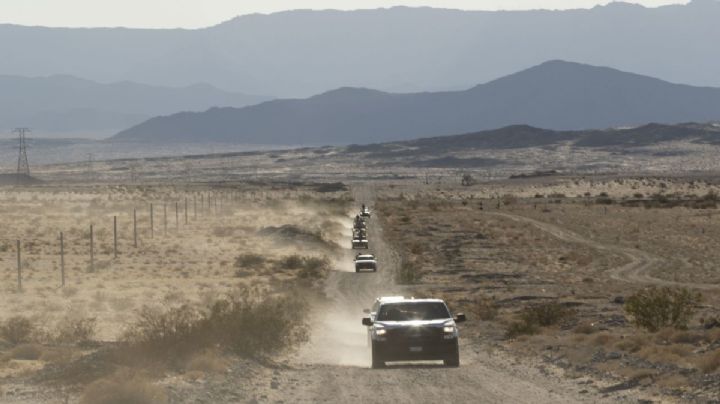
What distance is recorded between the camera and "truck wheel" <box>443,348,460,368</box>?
25812 mm

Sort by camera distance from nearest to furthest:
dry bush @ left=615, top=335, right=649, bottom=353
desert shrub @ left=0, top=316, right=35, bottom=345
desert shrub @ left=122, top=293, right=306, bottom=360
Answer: desert shrub @ left=122, top=293, right=306, bottom=360, dry bush @ left=615, top=335, right=649, bottom=353, desert shrub @ left=0, top=316, right=35, bottom=345

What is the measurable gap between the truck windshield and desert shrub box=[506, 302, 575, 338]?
7.02 meters

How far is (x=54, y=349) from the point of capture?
27.0 m

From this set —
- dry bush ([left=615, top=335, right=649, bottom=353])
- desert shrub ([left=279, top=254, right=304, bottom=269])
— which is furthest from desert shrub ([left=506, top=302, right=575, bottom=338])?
desert shrub ([left=279, top=254, right=304, bottom=269])

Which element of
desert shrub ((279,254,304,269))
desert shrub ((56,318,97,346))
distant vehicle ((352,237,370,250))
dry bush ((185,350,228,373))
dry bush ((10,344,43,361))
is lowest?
distant vehicle ((352,237,370,250))

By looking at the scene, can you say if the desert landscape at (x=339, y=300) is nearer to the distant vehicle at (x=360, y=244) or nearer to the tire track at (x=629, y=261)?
the tire track at (x=629, y=261)

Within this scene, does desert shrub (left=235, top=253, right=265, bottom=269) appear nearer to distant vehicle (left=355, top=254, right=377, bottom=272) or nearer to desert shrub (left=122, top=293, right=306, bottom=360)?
distant vehicle (left=355, top=254, right=377, bottom=272)

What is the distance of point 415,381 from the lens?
23.8 meters

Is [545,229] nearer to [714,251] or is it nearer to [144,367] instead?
[714,251]

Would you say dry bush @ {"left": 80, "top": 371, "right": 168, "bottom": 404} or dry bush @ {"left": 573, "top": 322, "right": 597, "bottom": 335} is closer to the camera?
dry bush @ {"left": 80, "top": 371, "right": 168, "bottom": 404}

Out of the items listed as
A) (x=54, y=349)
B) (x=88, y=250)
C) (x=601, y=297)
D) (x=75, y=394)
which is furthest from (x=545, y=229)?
(x=75, y=394)

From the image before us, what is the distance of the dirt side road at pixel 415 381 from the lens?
70.4ft

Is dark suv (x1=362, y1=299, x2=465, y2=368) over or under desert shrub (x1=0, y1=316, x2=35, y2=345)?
over

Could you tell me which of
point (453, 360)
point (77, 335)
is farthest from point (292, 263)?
point (453, 360)
